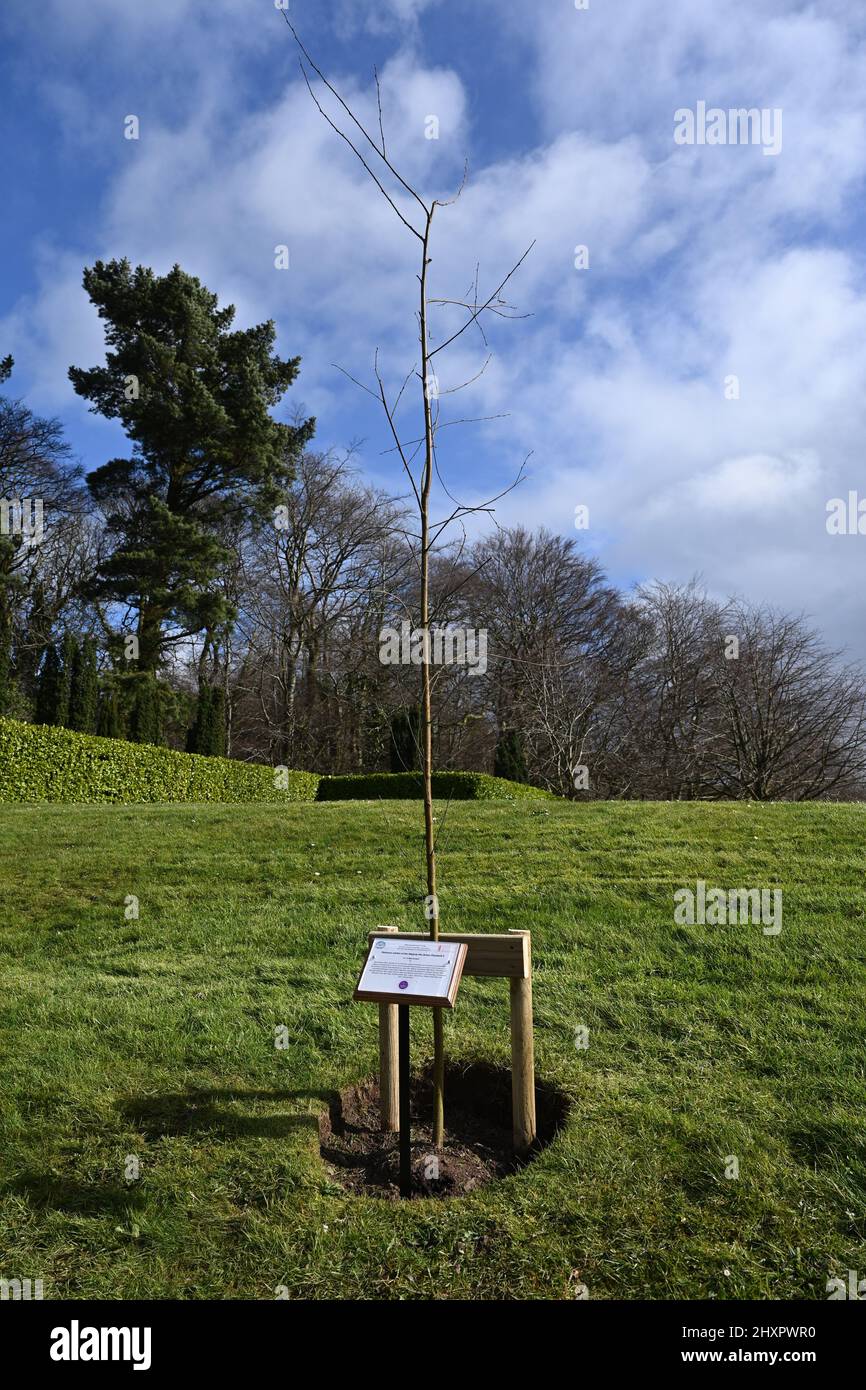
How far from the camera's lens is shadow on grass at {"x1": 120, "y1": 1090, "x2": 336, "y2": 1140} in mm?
3334

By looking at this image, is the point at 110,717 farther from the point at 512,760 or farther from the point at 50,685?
the point at 512,760

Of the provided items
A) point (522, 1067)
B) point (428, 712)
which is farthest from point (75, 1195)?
point (428, 712)

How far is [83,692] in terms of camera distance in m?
18.8

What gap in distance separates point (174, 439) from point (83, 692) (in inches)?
Result: 320

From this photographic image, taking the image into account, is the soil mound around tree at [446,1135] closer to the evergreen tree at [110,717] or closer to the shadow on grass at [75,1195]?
the shadow on grass at [75,1195]

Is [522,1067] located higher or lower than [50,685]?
lower

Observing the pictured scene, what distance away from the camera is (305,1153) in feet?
10.3

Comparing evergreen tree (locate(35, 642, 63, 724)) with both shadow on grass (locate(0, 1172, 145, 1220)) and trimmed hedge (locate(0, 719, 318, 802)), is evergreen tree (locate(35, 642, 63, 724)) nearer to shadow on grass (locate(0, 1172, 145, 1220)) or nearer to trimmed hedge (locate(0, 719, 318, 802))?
trimmed hedge (locate(0, 719, 318, 802))

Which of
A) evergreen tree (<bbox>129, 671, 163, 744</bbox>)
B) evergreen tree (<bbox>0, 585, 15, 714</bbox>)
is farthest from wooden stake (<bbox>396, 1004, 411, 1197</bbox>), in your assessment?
evergreen tree (<bbox>129, 671, 163, 744</bbox>)

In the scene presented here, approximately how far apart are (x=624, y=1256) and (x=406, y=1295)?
693 millimetres

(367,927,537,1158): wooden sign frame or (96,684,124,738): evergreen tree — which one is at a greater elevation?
(96,684,124,738): evergreen tree

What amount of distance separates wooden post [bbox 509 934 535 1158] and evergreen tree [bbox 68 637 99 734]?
57.7 ft

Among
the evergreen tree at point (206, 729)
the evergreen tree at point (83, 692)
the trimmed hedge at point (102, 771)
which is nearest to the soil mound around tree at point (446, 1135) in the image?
the trimmed hedge at point (102, 771)
